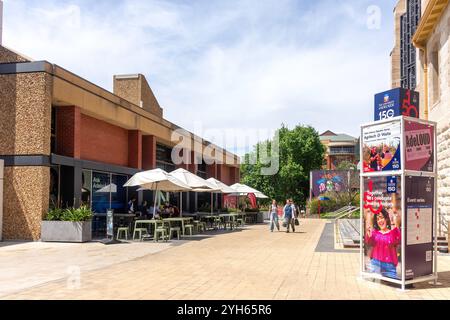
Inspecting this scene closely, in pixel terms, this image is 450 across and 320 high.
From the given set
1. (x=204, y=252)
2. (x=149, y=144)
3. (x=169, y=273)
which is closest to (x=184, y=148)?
(x=149, y=144)

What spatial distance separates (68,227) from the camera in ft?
53.3

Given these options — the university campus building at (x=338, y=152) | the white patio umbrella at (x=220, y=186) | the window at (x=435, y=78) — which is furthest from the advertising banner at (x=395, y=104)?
the university campus building at (x=338, y=152)

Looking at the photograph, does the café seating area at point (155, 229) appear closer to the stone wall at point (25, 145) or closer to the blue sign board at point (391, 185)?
the stone wall at point (25, 145)

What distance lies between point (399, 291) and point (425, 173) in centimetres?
210

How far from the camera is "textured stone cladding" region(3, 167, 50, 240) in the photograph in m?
16.7

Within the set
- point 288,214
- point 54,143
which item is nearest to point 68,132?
point 54,143

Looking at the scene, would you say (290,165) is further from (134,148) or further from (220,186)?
(134,148)

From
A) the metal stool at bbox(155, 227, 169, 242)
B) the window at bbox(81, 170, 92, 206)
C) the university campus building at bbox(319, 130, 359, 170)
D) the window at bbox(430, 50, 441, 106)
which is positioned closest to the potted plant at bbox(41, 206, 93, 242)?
the metal stool at bbox(155, 227, 169, 242)

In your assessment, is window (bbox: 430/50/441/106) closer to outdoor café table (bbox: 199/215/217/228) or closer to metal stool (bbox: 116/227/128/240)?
metal stool (bbox: 116/227/128/240)

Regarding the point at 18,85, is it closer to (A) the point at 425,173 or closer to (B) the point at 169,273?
(B) the point at 169,273

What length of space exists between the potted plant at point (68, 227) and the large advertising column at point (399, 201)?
1038 centimetres

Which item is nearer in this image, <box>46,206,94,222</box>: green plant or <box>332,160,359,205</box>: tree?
<box>46,206,94,222</box>: green plant

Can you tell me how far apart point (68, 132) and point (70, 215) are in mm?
3839
